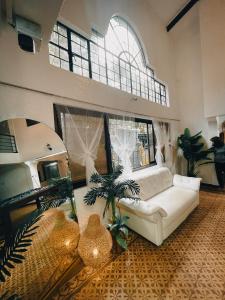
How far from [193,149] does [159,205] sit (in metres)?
2.91

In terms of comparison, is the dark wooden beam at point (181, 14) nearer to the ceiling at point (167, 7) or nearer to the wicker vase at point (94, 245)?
the ceiling at point (167, 7)

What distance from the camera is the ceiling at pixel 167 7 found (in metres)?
3.92

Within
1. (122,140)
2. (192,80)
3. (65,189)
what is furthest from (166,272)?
(192,80)

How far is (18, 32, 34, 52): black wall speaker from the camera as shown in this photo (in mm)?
1386

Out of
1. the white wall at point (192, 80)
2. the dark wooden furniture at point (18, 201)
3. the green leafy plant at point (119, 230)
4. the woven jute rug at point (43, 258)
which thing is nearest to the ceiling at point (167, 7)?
the white wall at point (192, 80)

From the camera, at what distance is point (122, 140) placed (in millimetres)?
2760

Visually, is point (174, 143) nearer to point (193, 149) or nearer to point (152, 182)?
point (193, 149)

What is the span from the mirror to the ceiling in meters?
4.95

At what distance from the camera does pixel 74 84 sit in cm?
205

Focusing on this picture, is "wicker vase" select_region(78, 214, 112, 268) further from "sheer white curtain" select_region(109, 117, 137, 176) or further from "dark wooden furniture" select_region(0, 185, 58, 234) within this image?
"sheer white curtain" select_region(109, 117, 137, 176)

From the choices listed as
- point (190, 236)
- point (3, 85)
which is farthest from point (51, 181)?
point (190, 236)

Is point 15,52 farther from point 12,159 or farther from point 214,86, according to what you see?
point 214,86

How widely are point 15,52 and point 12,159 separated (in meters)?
1.22

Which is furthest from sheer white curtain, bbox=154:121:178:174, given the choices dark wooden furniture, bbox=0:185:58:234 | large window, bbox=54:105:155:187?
dark wooden furniture, bbox=0:185:58:234
